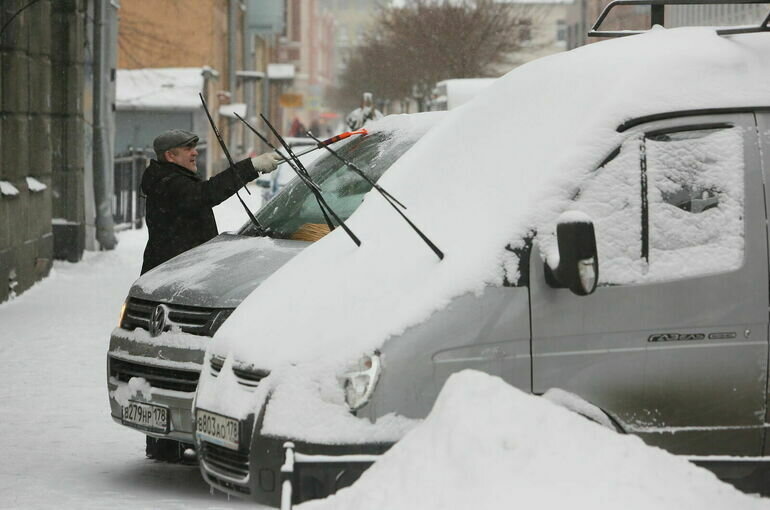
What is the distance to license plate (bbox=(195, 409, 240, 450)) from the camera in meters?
6.03

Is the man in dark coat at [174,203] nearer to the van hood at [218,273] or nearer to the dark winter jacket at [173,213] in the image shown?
the dark winter jacket at [173,213]

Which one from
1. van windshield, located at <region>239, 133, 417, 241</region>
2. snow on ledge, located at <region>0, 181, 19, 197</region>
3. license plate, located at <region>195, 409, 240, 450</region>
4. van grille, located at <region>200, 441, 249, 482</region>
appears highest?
van windshield, located at <region>239, 133, 417, 241</region>

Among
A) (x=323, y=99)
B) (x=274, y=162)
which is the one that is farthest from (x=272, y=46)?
(x=274, y=162)

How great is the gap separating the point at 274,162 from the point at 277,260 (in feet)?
2.49

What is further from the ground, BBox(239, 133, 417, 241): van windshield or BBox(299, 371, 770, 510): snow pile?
BBox(239, 133, 417, 241): van windshield

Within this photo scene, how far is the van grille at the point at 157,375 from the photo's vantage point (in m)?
7.72

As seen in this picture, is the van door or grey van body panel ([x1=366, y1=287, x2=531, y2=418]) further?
the van door

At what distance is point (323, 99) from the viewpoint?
520 ft

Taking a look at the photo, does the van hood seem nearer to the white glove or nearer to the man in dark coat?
the white glove

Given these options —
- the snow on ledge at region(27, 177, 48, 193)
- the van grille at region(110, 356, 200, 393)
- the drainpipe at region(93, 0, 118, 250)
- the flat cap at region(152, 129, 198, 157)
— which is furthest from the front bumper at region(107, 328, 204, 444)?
the drainpipe at region(93, 0, 118, 250)

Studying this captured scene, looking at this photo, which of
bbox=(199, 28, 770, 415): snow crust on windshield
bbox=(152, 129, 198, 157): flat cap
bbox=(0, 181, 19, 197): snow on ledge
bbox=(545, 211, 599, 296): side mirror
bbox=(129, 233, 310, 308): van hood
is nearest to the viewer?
bbox=(545, 211, 599, 296): side mirror

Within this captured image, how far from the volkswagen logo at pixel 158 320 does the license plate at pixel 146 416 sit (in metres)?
0.35

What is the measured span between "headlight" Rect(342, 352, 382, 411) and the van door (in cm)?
58

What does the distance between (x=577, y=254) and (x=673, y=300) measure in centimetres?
57
